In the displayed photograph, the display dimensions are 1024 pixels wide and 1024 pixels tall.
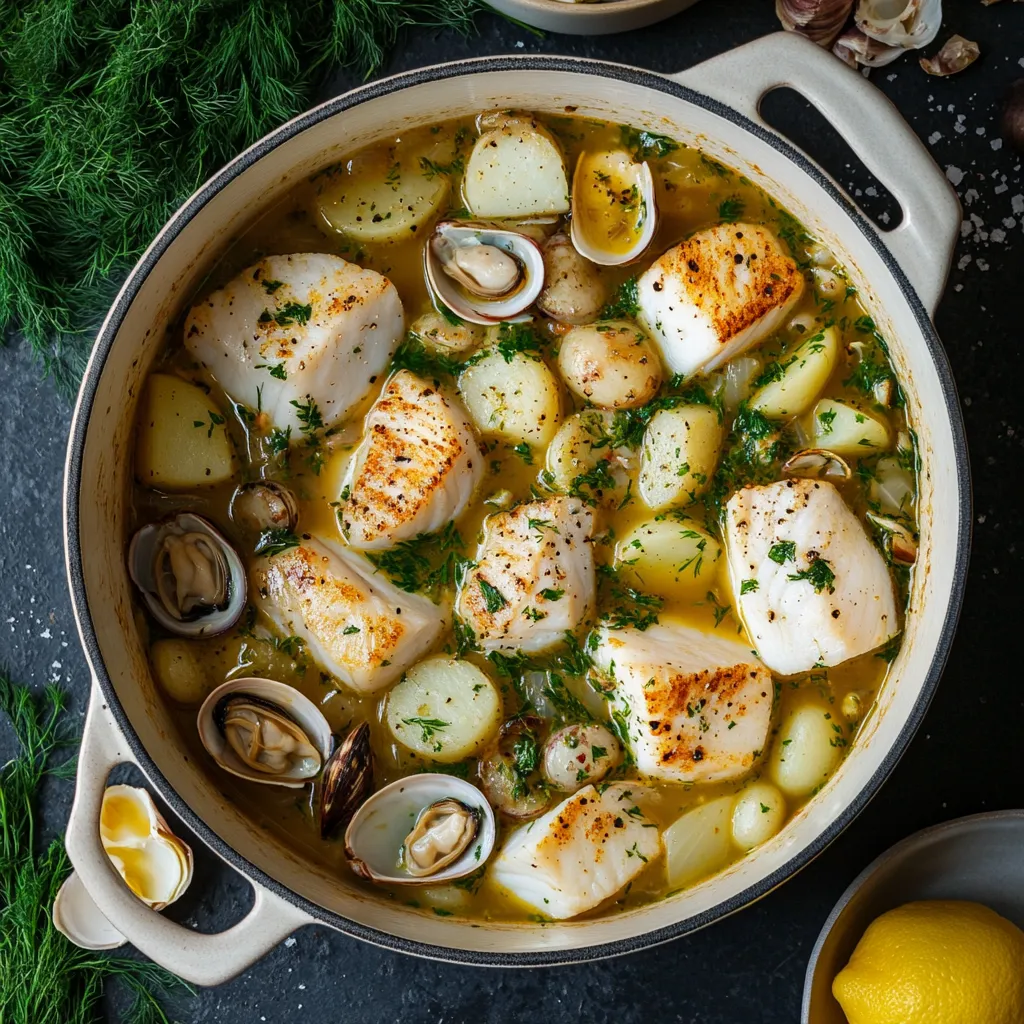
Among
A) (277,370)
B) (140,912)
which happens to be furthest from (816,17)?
(140,912)

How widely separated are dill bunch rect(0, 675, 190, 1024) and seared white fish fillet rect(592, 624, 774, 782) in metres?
1.66

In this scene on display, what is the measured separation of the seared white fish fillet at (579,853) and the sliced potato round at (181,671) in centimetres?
92

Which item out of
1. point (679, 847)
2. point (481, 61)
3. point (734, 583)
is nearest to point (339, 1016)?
point (679, 847)

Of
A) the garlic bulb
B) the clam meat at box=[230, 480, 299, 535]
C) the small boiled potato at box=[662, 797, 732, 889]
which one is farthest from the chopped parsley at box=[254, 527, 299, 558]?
the garlic bulb

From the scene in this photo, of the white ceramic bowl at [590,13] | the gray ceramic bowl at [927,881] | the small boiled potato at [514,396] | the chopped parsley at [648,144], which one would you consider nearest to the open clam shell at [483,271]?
the small boiled potato at [514,396]

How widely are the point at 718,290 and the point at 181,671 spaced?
5.57 ft

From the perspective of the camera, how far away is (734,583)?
8.80ft

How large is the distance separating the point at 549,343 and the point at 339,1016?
6.87 feet

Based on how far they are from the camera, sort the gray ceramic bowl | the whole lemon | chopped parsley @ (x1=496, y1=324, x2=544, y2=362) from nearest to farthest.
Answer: the whole lemon, chopped parsley @ (x1=496, y1=324, x2=544, y2=362), the gray ceramic bowl

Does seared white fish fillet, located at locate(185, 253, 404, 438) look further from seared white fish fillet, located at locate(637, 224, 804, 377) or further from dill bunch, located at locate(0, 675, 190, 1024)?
dill bunch, located at locate(0, 675, 190, 1024)

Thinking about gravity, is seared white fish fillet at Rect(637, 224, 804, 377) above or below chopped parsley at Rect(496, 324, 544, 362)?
above

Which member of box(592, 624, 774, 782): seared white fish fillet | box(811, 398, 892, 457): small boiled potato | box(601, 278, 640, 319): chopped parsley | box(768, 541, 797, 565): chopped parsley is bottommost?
box(592, 624, 774, 782): seared white fish fillet

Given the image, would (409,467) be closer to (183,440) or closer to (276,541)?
(276,541)

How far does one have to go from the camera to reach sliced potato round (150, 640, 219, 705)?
2.59 m
